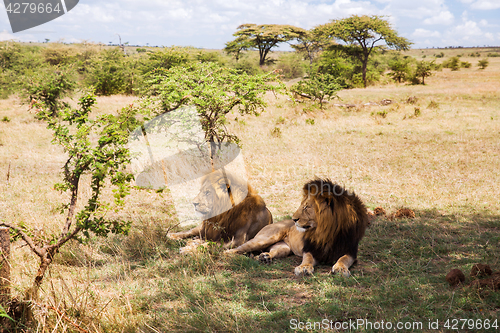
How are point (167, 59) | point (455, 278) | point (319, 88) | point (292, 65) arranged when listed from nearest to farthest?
point (455, 278)
point (167, 59)
point (319, 88)
point (292, 65)

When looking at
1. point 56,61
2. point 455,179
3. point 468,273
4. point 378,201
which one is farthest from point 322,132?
point 56,61

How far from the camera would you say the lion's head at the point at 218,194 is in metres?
5.00

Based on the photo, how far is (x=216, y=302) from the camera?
351cm

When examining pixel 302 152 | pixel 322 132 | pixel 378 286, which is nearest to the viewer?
pixel 378 286

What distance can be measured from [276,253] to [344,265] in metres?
1.00

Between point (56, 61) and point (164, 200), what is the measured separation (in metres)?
41.9

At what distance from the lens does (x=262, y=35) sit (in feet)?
131

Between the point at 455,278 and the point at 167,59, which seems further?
the point at 167,59

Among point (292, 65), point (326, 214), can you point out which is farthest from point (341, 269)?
point (292, 65)

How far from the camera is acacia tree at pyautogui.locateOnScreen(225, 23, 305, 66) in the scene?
39875mm

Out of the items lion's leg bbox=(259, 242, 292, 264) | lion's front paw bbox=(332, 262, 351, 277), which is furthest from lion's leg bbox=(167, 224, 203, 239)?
lion's front paw bbox=(332, 262, 351, 277)

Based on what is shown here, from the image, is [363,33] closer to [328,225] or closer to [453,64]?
[453,64]

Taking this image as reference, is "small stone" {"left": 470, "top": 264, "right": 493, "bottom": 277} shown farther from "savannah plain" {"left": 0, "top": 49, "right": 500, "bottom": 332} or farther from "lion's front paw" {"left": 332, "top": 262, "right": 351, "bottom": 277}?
"lion's front paw" {"left": 332, "top": 262, "right": 351, "bottom": 277}

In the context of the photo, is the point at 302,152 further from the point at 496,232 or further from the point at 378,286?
the point at 378,286
